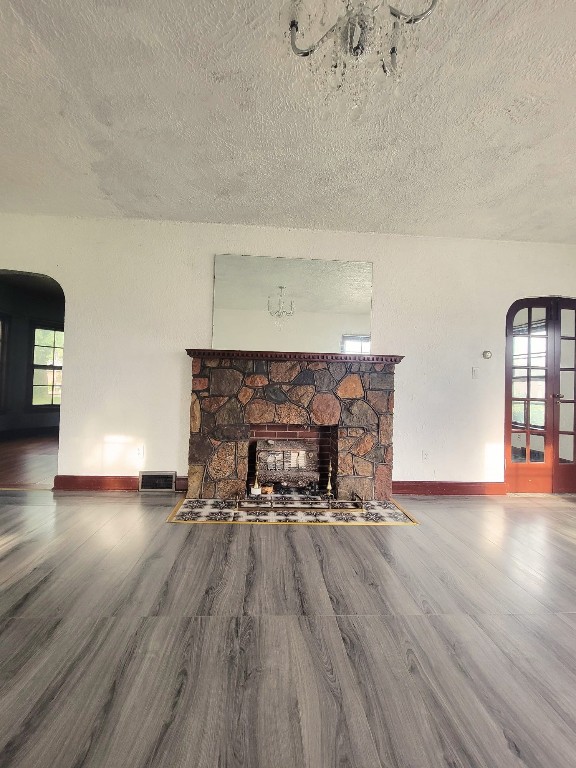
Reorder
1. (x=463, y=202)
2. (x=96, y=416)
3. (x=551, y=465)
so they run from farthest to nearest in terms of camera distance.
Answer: (x=551, y=465) < (x=96, y=416) < (x=463, y=202)

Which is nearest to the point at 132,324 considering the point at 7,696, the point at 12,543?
the point at 12,543

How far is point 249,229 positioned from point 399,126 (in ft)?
6.08

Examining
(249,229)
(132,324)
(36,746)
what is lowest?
(36,746)

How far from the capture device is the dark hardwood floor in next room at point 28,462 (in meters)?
4.04

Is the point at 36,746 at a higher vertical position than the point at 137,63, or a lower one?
lower

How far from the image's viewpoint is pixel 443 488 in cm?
399

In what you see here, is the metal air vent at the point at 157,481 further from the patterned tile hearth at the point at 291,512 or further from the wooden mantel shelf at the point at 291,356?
the wooden mantel shelf at the point at 291,356

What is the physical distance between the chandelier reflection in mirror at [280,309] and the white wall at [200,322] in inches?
18.8

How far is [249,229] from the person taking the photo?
3.88 m

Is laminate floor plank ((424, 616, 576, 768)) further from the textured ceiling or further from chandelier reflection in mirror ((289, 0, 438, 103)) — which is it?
the textured ceiling

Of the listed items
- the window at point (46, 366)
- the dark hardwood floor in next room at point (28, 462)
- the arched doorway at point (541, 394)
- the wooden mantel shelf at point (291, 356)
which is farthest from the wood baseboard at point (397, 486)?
the window at point (46, 366)

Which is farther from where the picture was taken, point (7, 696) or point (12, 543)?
point (12, 543)

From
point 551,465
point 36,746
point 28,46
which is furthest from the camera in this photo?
point 551,465

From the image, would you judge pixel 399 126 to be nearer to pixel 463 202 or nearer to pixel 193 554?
pixel 463 202
